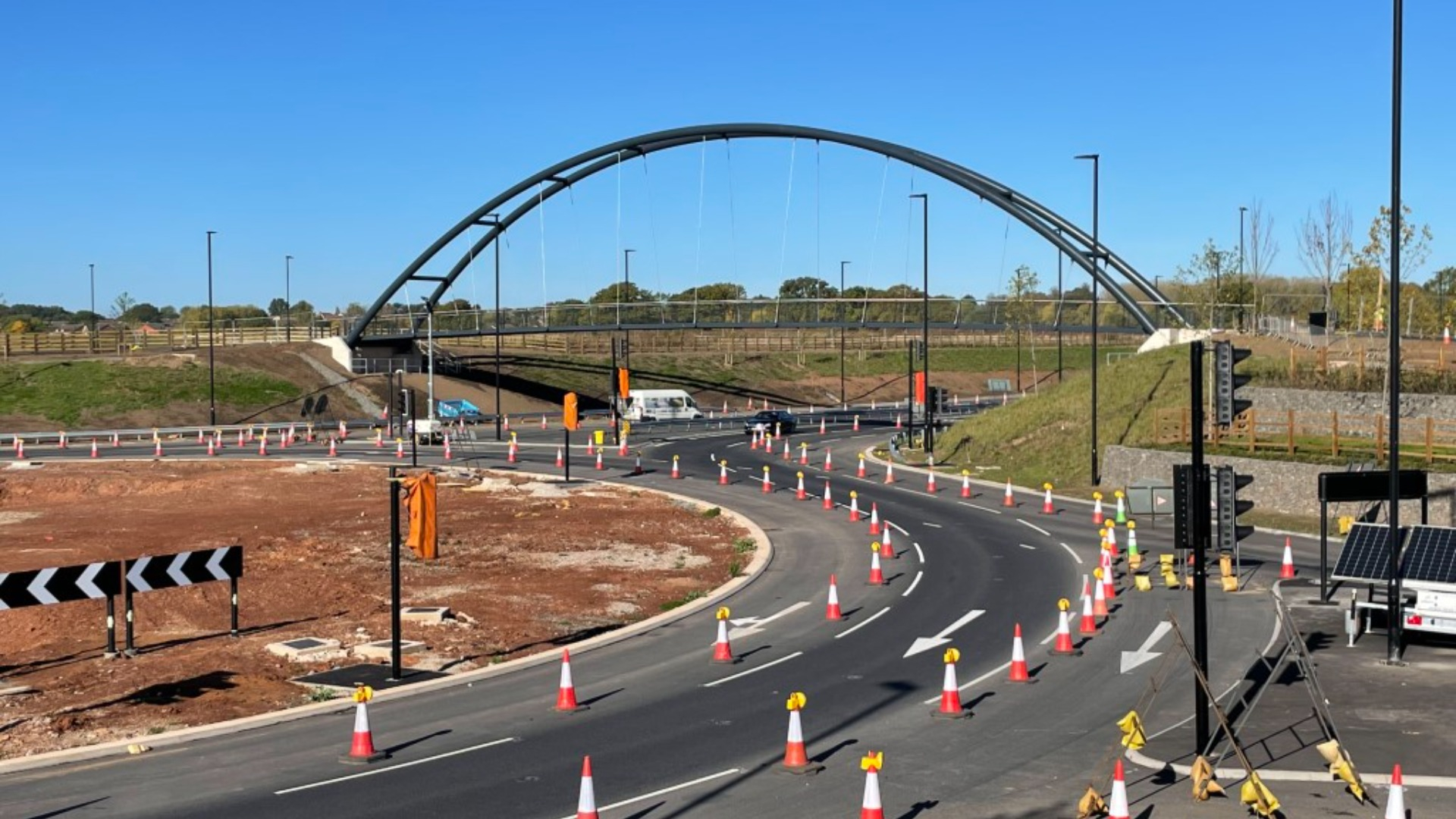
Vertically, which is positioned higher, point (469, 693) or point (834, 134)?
point (834, 134)

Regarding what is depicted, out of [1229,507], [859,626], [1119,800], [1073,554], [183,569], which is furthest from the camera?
[1073,554]

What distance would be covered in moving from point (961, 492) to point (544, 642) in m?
26.4

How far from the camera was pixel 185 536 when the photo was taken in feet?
122

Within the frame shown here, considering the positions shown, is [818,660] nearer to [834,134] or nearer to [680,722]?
[680,722]

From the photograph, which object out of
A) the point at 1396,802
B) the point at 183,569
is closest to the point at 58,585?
the point at 183,569

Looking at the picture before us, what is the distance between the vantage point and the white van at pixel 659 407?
286ft

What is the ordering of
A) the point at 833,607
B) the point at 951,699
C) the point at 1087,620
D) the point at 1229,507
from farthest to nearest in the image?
the point at 833,607 < the point at 1087,620 < the point at 1229,507 < the point at 951,699

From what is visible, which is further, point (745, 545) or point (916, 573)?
point (745, 545)

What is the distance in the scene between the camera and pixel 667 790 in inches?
588

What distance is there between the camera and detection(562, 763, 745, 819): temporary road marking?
563 inches

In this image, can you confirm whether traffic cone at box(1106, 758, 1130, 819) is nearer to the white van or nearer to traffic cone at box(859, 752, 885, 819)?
traffic cone at box(859, 752, 885, 819)

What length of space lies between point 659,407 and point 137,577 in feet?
219

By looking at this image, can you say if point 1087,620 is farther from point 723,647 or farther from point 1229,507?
point 723,647

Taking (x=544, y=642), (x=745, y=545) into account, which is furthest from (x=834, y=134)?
(x=544, y=642)
